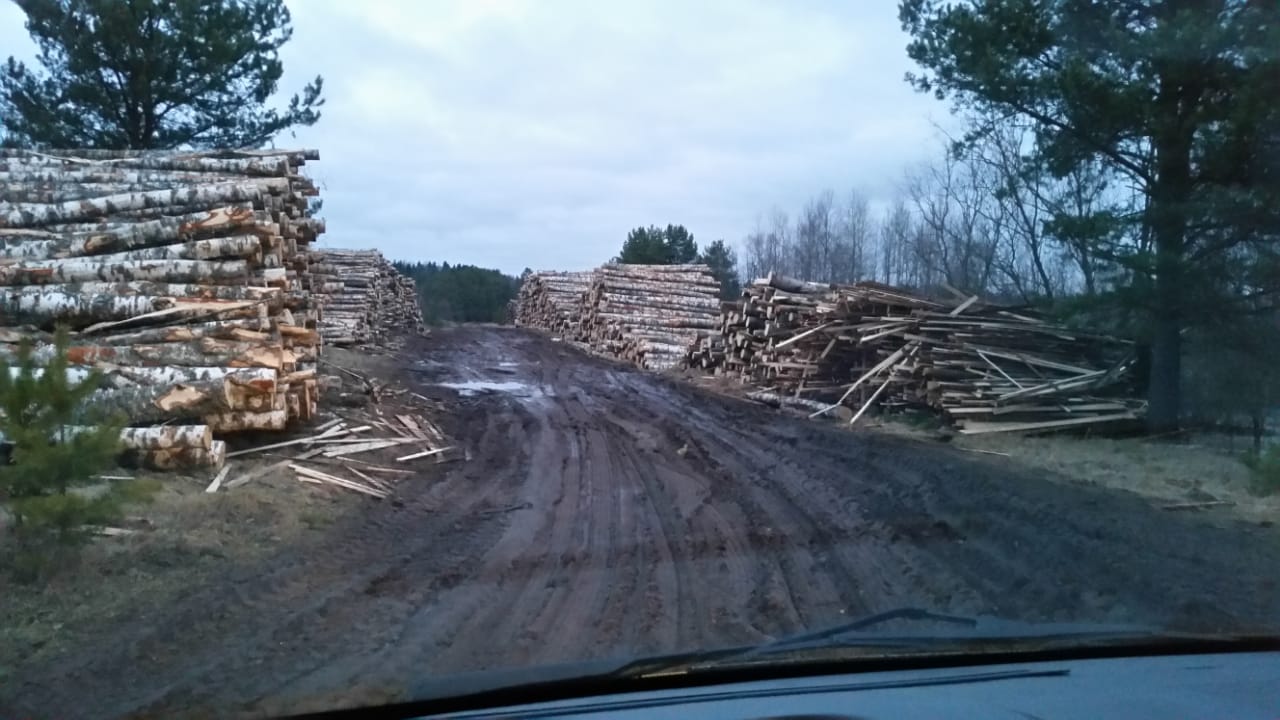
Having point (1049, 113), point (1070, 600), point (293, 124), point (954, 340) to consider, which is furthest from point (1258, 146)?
point (293, 124)

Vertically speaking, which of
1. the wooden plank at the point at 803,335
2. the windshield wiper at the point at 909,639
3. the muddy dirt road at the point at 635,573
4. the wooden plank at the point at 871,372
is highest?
the wooden plank at the point at 803,335

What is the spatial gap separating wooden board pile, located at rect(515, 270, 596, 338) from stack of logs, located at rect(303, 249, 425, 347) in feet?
19.2

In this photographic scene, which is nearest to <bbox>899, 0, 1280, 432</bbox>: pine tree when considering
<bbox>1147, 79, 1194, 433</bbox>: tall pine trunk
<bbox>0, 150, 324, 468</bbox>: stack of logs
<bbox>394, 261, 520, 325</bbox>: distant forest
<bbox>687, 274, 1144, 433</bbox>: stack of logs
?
<bbox>1147, 79, 1194, 433</bbox>: tall pine trunk

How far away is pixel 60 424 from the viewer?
7.44m

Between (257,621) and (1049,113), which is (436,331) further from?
(257,621)

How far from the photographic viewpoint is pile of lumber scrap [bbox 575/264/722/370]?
30.8 m

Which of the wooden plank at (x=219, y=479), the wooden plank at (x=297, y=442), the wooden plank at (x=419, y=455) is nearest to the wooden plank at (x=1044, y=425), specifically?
the wooden plank at (x=419, y=455)

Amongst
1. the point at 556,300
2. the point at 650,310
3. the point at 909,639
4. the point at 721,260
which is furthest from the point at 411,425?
the point at 721,260

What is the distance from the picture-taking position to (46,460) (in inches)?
283

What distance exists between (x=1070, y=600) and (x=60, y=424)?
279 inches

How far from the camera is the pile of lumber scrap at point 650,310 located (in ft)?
101

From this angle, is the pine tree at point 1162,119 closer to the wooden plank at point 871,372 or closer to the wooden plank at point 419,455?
the wooden plank at point 871,372

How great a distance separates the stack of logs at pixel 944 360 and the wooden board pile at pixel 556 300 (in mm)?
18896

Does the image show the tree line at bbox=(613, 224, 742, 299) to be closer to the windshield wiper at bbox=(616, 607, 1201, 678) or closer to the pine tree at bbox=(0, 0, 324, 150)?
the pine tree at bbox=(0, 0, 324, 150)
